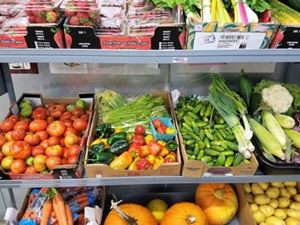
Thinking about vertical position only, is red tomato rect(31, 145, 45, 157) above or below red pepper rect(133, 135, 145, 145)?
below

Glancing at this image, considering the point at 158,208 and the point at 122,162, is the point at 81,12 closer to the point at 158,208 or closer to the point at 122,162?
the point at 122,162

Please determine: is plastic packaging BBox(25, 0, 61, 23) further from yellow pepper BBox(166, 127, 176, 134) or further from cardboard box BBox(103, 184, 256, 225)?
cardboard box BBox(103, 184, 256, 225)

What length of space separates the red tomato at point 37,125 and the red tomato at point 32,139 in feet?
0.15

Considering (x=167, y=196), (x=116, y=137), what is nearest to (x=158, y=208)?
(x=167, y=196)

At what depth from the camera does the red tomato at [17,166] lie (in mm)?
1420

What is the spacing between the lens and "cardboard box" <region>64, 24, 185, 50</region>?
112cm

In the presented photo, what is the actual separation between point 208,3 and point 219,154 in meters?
0.65

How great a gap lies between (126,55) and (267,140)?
77cm

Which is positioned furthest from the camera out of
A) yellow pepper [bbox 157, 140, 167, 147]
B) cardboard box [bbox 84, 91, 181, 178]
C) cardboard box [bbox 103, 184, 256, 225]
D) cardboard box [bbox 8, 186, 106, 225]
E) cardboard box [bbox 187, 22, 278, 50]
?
cardboard box [bbox 103, 184, 256, 225]

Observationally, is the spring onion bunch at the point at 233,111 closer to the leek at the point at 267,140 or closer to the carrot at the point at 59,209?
the leek at the point at 267,140

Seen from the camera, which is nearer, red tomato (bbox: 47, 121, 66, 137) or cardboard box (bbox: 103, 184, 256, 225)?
red tomato (bbox: 47, 121, 66, 137)

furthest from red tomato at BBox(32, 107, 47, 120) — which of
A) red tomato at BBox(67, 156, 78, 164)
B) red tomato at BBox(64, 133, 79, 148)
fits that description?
red tomato at BBox(67, 156, 78, 164)

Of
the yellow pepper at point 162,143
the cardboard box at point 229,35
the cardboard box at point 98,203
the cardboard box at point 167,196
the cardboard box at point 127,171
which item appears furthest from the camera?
the cardboard box at point 167,196

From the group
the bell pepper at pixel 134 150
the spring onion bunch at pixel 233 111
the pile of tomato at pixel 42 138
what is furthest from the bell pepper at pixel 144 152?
the spring onion bunch at pixel 233 111
